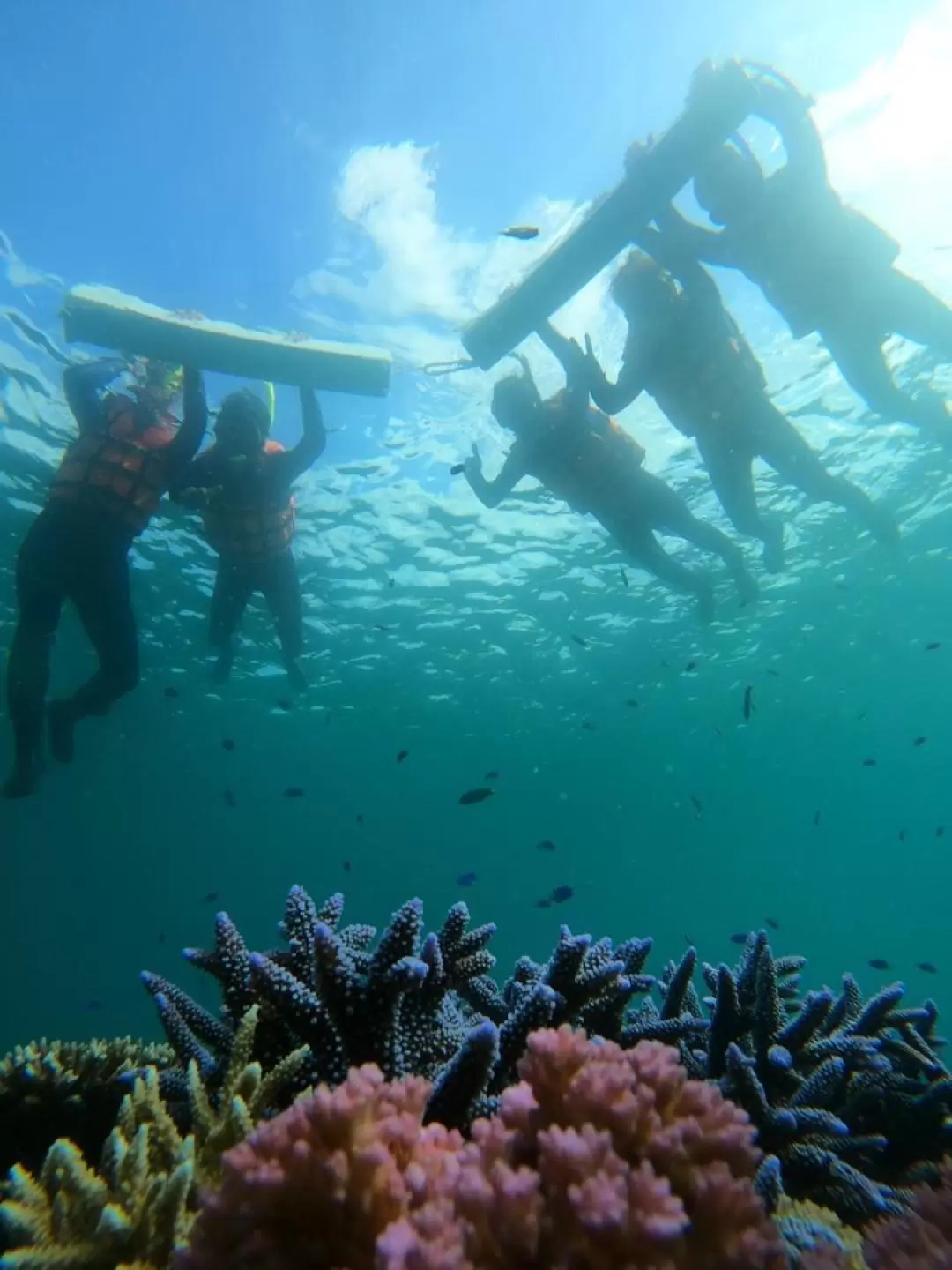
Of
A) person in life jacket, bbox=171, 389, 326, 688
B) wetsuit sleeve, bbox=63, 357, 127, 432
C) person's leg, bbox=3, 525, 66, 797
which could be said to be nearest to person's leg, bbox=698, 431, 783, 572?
person in life jacket, bbox=171, 389, 326, 688

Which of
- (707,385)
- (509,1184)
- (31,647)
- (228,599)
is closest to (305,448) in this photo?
(228,599)

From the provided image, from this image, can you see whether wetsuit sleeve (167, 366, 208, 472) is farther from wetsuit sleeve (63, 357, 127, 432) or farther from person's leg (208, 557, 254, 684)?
person's leg (208, 557, 254, 684)

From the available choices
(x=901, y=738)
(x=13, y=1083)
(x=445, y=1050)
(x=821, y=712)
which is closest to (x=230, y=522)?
(x=13, y=1083)

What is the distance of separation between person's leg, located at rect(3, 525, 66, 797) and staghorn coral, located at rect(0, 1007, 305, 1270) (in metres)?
10.2

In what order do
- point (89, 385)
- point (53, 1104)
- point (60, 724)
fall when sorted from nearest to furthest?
point (53, 1104) < point (89, 385) < point (60, 724)

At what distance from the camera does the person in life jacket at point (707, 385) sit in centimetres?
1080

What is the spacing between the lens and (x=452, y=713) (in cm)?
2978

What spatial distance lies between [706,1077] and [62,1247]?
312 centimetres

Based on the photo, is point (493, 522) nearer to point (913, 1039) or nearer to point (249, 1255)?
point (913, 1039)

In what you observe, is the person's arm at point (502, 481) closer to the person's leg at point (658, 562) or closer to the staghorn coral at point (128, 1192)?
the person's leg at point (658, 562)

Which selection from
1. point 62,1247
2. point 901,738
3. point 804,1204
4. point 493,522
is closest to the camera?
point 62,1247

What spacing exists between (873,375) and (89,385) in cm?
1289

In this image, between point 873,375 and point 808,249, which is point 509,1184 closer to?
point 808,249

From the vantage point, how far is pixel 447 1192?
138cm
